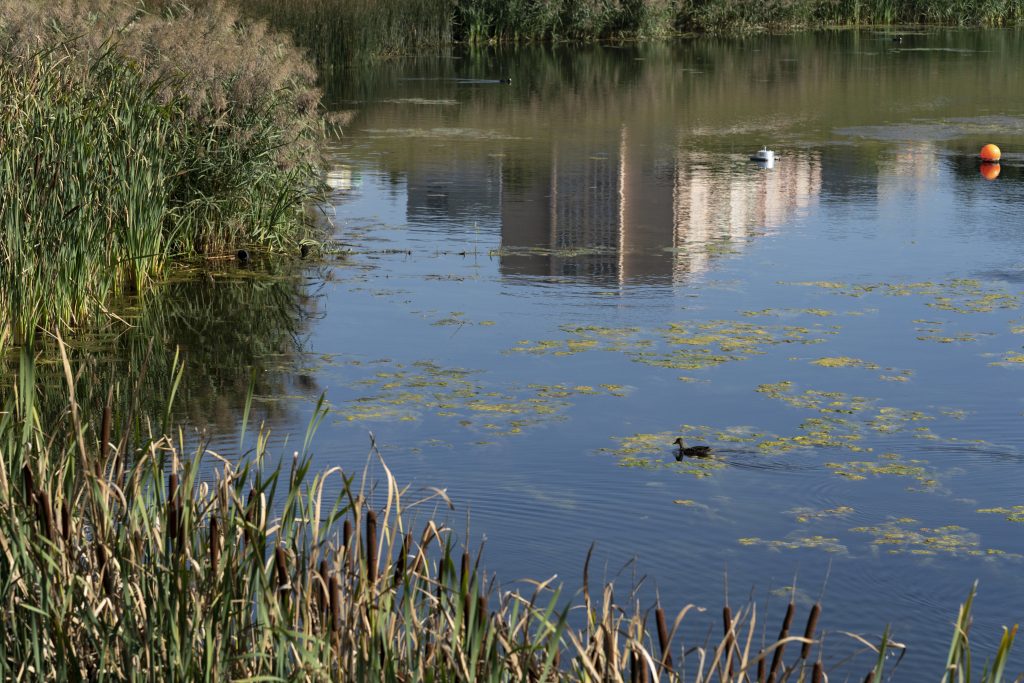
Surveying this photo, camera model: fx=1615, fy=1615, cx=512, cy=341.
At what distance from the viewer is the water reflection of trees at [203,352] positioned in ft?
21.4

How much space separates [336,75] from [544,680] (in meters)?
19.1

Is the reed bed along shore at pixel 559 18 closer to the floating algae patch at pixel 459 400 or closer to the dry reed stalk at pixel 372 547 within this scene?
the floating algae patch at pixel 459 400

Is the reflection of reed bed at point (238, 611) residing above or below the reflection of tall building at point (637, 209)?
above

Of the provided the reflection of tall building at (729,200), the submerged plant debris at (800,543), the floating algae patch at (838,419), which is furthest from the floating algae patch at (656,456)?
the reflection of tall building at (729,200)

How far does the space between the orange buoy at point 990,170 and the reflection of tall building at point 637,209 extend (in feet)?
4.49

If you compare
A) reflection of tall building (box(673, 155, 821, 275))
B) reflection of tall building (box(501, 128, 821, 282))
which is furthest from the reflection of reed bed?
reflection of tall building (box(673, 155, 821, 275))

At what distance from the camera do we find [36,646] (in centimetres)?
284

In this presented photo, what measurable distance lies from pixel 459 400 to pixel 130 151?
7.64 ft

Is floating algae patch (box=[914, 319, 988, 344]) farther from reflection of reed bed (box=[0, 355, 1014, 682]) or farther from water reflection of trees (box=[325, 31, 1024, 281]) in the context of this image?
reflection of reed bed (box=[0, 355, 1014, 682])

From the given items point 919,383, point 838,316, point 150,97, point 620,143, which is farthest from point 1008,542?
point 620,143

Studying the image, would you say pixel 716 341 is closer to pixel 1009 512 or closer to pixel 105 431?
pixel 1009 512

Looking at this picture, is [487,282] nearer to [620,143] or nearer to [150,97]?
[150,97]

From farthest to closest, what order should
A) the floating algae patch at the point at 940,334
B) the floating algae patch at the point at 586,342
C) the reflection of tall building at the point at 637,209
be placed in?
the reflection of tall building at the point at 637,209 → the floating algae patch at the point at 940,334 → the floating algae patch at the point at 586,342

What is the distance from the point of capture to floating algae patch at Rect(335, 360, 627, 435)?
6367 millimetres
